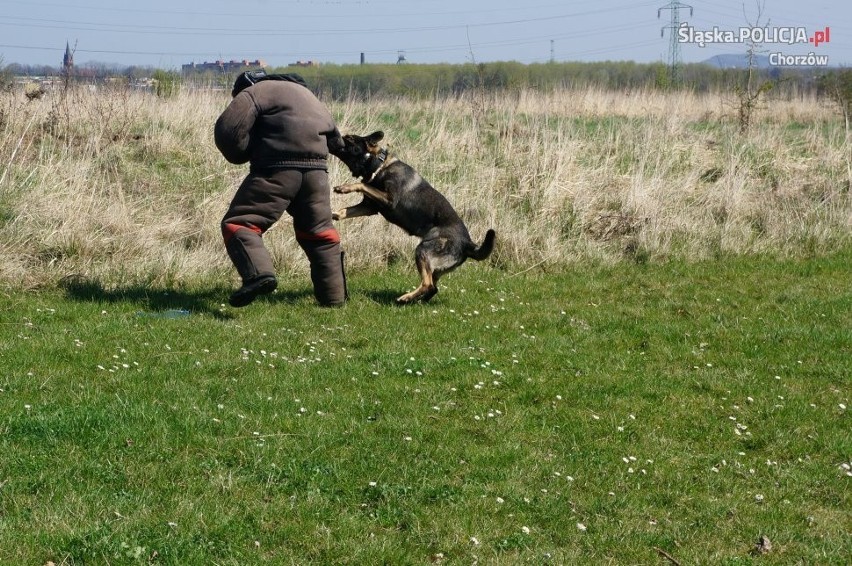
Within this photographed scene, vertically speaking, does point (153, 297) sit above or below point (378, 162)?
below

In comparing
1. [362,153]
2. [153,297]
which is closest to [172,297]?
[153,297]

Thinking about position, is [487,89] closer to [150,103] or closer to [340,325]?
[150,103]

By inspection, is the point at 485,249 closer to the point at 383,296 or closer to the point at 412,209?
the point at 412,209

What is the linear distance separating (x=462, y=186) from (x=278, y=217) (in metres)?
5.13

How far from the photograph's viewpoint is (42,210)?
10852 mm

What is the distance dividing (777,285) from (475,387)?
577cm

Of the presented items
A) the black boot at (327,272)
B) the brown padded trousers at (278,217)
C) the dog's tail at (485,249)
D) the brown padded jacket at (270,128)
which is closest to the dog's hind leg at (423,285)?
the dog's tail at (485,249)

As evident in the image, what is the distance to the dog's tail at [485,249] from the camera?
9.69 meters

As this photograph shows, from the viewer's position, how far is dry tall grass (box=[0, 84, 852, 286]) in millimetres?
10695

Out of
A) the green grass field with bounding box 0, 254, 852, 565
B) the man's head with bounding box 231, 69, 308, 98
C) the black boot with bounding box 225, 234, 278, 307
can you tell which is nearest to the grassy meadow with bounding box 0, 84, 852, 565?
the green grass field with bounding box 0, 254, 852, 565

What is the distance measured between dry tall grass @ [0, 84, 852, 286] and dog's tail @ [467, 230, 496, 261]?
183cm

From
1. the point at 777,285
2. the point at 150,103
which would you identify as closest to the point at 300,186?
the point at 777,285

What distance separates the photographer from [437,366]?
7723 millimetres

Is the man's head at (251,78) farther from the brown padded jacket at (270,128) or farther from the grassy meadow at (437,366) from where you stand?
the grassy meadow at (437,366)
